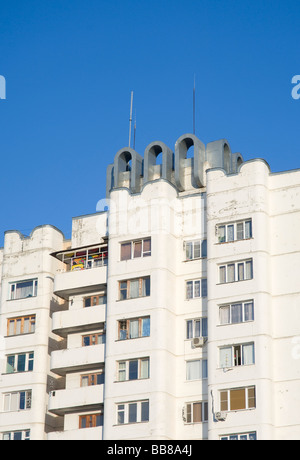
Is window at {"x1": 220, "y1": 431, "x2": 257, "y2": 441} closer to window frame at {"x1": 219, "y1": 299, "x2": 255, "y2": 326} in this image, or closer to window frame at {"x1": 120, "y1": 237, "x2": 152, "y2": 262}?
window frame at {"x1": 219, "y1": 299, "x2": 255, "y2": 326}

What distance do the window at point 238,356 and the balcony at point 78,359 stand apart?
9.61m

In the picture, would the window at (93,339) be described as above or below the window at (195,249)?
below

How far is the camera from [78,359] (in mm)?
74500

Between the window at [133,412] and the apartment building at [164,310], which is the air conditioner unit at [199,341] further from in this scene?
the window at [133,412]

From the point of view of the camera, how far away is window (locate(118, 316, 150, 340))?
7219 centimetres

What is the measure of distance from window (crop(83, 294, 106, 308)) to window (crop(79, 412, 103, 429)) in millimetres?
8552

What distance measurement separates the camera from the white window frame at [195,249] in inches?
2940

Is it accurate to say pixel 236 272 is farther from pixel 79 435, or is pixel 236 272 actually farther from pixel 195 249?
pixel 79 435

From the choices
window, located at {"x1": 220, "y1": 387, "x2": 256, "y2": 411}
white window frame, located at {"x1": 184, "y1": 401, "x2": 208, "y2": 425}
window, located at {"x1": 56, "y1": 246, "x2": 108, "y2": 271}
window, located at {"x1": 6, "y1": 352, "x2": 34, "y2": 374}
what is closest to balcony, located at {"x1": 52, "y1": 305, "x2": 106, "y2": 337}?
window, located at {"x1": 6, "y1": 352, "x2": 34, "y2": 374}

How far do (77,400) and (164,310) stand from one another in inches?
359

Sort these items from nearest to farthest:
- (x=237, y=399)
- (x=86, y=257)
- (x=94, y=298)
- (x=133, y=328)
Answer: (x=237, y=399) → (x=133, y=328) → (x=94, y=298) → (x=86, y=257)

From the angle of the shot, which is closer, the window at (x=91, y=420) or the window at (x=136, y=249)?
the window at (x=91, y=420)

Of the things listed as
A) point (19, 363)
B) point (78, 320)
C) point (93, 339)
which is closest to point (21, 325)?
point (19, 363)

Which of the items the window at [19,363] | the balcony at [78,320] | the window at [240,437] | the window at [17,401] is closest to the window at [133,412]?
the window at [240,437]
